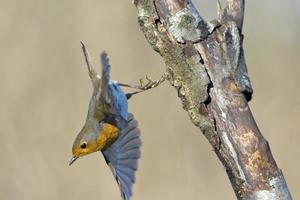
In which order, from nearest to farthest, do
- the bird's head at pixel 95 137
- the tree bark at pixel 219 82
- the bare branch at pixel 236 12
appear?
1. the tree bark at pixel 219 82
2. the bare branch at pixel 236 12
3. the bird's head at pixel 95 137

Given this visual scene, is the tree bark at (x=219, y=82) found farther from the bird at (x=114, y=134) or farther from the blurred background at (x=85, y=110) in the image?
the blurred background at (x=85, y=110)

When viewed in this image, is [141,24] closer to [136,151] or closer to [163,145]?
[136,151]

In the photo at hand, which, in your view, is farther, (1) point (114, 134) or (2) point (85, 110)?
(2) point (85, 110)

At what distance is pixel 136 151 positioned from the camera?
4570mm

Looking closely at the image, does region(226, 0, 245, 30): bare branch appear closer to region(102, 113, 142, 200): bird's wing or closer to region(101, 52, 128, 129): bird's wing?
region(101, 52, 128, 129): bird's wing

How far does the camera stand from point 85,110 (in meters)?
7.18

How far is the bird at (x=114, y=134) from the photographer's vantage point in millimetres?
4465

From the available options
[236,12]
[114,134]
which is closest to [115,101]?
[114,134]

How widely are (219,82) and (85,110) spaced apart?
3918 mm

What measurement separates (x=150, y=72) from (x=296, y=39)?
1.50 metres

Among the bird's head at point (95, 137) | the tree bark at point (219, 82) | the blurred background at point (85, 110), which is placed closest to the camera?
the tree bark at point (219, 82)

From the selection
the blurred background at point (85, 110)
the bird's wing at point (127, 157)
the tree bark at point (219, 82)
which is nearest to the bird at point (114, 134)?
the bird's wing at point (127, 157)

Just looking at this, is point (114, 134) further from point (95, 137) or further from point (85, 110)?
point (85, 110)

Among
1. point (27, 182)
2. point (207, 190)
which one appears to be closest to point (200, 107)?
point (207, 190)
